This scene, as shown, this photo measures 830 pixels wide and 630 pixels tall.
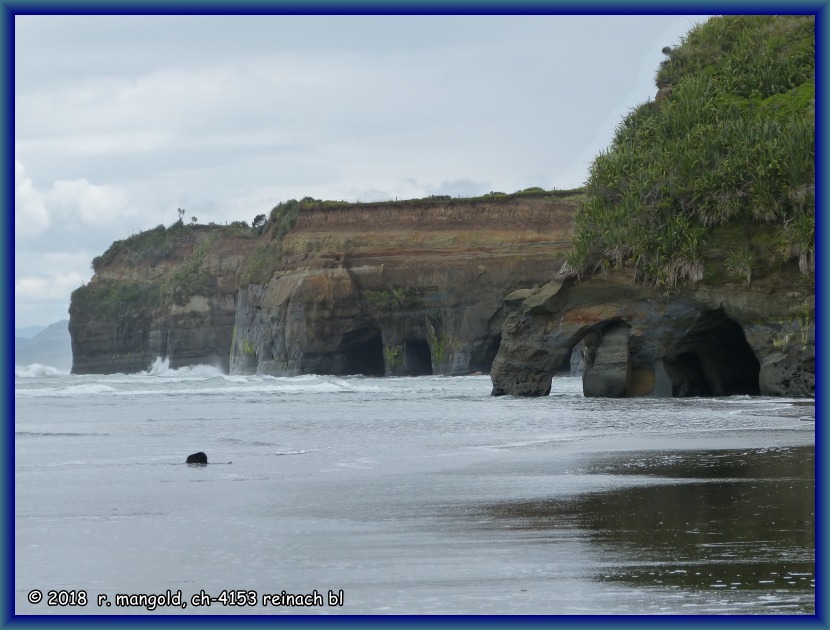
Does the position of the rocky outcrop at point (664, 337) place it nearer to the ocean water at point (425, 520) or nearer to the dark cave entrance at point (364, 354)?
the ocean water at point (425, 520)

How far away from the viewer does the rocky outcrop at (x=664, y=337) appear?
3069 cm

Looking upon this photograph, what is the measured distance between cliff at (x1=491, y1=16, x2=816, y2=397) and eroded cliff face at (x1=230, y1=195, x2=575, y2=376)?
32989 mm

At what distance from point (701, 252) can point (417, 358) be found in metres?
42.4

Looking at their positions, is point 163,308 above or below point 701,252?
below

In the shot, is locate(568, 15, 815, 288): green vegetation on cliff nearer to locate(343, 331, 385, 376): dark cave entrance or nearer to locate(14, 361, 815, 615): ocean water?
locate(14, 361, 815, 615): ocean water

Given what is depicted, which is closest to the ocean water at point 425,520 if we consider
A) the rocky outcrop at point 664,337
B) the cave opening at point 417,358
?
the rocky outcrop at point 664,337

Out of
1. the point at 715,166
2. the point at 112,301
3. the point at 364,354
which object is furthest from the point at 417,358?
the point at 112,301

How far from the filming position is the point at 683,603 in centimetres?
721

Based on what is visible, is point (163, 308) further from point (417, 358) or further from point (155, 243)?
point (417, 358)

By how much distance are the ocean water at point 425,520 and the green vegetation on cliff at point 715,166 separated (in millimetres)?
9819

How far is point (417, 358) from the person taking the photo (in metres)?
73.8

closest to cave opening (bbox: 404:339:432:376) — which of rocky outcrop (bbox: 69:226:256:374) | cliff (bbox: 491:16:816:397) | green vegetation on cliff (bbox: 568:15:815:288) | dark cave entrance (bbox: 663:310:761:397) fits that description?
rocky outcrop (bbox: 69:226:256:374)

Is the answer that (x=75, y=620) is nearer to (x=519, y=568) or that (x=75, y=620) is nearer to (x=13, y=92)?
(x=13, y=92)

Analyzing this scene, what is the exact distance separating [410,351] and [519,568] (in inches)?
2536
